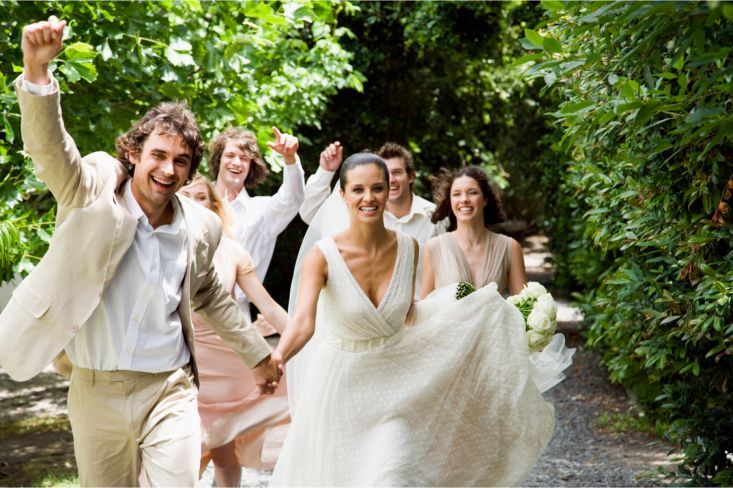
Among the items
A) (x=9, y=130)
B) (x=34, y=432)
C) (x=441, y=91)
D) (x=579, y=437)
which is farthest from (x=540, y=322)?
(x=441, y=91)

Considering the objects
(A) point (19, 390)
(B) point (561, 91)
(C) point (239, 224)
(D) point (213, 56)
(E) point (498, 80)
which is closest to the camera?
(B) point (561, 91)

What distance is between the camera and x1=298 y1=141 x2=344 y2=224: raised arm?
7309mm

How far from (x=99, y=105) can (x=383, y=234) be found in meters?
3.00

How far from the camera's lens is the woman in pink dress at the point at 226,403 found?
657 centimetres

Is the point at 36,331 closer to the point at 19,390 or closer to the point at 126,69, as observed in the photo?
the point at 126,69

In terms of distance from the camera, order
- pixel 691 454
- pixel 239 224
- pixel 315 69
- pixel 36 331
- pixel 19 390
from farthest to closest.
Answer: pixel 19 390 < pixel 315 69 < pixel 239 224 < pixel 691 454 < pixel 36 331

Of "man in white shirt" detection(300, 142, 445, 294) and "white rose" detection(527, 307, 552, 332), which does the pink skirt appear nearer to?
"man in white shirt" detection(300, 142, 445, 294)

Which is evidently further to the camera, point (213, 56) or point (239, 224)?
point (213, 56)

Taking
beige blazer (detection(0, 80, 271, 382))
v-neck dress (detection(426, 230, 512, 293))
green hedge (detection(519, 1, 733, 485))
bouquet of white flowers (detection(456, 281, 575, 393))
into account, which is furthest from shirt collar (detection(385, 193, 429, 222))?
beige blazer (detection(0, 80, 271, 382))

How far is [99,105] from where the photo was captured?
7.44 meters

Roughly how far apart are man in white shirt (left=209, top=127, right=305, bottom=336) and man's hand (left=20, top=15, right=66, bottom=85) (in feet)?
11.4

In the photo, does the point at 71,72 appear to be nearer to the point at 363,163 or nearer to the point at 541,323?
the point at 363,163

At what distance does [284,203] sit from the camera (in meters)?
7.24

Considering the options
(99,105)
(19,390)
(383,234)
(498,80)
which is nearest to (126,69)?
(99,105)
